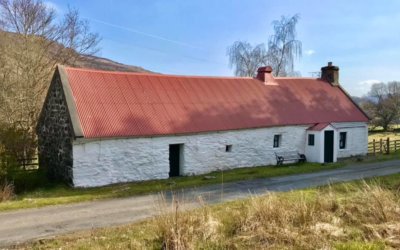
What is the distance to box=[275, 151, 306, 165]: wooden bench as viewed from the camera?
937 inches

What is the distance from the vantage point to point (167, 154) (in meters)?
19.8

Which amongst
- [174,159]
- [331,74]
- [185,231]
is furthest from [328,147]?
[185,231]

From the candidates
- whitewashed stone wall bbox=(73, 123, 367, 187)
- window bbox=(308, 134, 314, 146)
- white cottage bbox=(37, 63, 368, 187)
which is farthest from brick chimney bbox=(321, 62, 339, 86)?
window bbox=(308, 134, 314, 146)

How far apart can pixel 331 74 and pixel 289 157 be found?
10382 mm

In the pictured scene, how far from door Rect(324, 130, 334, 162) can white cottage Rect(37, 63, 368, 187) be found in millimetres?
65

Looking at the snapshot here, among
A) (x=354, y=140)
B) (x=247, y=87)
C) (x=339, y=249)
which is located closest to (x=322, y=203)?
(x=339, y=249)

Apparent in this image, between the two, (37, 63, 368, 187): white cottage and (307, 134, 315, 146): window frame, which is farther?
(307, 134, 315, 146): window frame

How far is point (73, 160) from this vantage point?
56.2ft

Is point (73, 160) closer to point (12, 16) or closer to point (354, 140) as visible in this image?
point (12, 16)

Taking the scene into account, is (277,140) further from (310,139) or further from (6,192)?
(6,192)

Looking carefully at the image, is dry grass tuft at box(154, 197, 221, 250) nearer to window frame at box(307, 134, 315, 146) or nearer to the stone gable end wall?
the stone gable end wall

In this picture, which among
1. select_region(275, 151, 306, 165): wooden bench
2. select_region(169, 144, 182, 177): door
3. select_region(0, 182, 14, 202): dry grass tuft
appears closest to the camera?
select_region(0, 182, 14, 202): dry grass tuft

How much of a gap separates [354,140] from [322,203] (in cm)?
1974

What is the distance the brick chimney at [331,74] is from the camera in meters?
31.4
